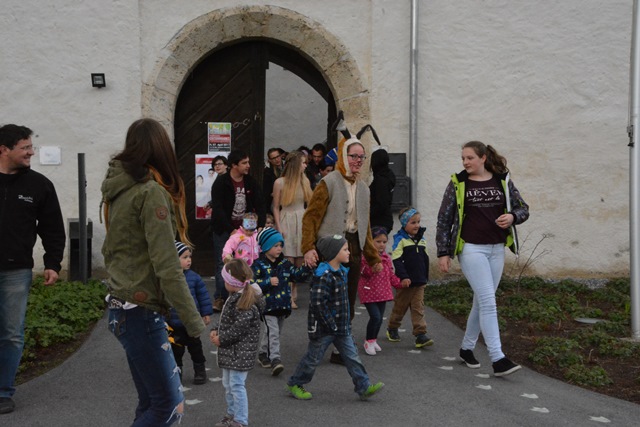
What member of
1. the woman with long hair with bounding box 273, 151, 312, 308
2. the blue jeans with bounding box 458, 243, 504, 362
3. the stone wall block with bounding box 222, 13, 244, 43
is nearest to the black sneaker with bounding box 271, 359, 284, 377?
the blue jeans with bounding box 458, 243, 504, 362

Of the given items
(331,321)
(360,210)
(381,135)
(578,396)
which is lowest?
(578,396)

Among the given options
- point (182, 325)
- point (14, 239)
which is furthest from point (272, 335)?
point (14, 239)

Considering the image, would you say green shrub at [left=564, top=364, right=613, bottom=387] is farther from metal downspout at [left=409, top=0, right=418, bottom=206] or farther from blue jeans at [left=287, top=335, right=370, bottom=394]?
metal downspout at [left=409, top=0, right=418, bottom=206]

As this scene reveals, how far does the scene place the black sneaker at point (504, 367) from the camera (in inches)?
228

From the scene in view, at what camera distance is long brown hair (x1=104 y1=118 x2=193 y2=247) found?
3373 millimetres

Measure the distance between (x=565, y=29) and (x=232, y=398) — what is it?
7201mm

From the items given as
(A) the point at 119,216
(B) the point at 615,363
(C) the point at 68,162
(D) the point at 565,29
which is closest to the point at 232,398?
(A) the point at 119,216

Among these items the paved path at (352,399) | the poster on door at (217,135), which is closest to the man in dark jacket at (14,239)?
the paved path at (352,399)

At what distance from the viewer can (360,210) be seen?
20.2ft

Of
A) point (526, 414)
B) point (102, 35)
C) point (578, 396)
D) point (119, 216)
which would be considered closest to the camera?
point (119, 216)

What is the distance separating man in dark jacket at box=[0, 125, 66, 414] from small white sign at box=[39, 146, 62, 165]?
14.5ft

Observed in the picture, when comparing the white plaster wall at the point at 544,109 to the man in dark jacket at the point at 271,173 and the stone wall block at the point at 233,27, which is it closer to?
the man in dark jacket at the point at 271,173

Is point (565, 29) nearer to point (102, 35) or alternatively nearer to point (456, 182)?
point (456, 182)

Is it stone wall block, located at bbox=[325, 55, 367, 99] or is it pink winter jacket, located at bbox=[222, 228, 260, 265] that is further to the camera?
stone wall block, located at bbox=[325, 55, 367, 99]
